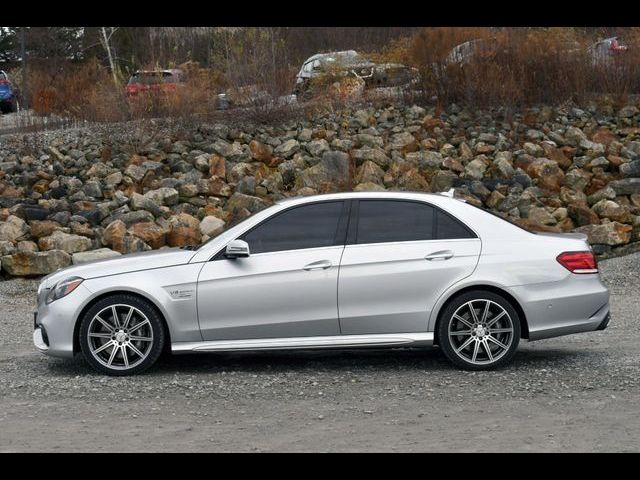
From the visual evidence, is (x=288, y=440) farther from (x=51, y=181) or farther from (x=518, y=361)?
(x=51, y=181)

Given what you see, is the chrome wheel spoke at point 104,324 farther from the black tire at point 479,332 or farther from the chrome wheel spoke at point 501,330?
the chrome wheel spoke at point 501,330

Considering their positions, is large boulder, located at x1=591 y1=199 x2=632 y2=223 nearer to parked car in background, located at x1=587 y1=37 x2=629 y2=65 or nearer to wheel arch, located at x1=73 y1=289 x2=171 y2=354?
parked car in background, located at x1=587 y1=37 x2=629 y2=65

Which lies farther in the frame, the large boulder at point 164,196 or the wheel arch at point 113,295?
the large boulder at point 164,196

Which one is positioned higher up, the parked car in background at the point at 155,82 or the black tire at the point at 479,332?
the parked car in background at the point at 155,82

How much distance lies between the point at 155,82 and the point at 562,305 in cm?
1780

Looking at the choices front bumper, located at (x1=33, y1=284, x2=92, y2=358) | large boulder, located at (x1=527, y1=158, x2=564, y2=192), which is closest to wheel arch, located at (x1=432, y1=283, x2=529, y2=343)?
front bumper, located at (x1=33, y1=284, x2=92, y2=358)

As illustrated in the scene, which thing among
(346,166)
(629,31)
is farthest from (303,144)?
(629,31)

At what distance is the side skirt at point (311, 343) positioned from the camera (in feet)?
30.0

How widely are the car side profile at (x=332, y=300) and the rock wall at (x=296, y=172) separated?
7370mm

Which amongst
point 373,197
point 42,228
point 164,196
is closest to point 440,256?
point 373,197

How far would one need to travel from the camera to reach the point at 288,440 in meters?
7.07

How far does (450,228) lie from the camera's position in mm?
9375

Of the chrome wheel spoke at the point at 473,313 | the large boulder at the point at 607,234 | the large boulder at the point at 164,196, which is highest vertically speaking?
the large boulder at the point at 164,196

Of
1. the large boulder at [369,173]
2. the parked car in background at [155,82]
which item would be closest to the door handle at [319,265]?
the large boulder at [369,173]
